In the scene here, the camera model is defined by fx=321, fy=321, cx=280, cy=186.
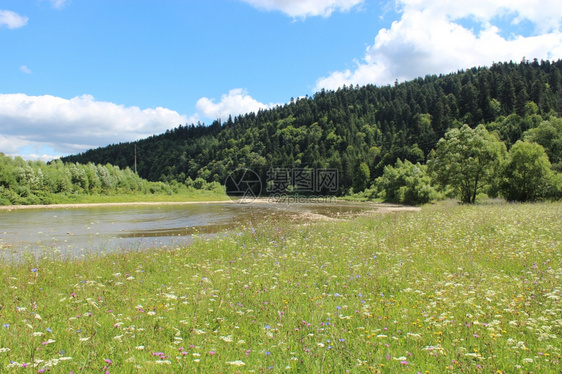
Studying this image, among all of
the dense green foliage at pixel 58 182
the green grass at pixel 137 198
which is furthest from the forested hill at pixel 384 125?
the dense green foliage at pixel 58 182

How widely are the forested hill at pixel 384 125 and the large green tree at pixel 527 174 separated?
53.4m

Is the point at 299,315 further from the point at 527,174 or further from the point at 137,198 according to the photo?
the point at 137,198

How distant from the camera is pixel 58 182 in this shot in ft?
232

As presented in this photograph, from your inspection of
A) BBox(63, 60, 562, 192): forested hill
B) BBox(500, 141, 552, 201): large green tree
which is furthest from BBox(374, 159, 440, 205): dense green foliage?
BBox(63, 60, 562, 192): forested hill

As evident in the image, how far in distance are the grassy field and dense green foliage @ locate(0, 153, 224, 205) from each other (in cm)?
6765

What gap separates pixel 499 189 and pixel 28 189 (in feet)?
258

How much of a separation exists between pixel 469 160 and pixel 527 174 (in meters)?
5.79

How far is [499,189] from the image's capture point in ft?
126

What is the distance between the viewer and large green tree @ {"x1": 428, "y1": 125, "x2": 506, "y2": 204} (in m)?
37.2

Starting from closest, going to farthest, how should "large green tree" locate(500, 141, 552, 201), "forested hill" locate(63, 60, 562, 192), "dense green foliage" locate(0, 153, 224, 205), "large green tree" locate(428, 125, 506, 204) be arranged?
"large green tree" locate(500, 141, 552, 201), "large green tree" locate(428, 125, 506, 204), "dense green foliage" locate(0, 153, 224, 205), "forested hill" locate(63, 60, 562, 192)

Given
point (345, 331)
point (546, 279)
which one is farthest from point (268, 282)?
point (546, 279)

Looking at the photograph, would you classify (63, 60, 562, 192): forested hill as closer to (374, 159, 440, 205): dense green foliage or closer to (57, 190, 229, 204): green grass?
(374, 159, 440, 205): dense green foliage

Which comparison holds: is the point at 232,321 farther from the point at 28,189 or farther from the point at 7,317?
the point at 28,189

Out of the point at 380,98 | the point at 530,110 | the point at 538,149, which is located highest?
the point at 380,98
